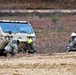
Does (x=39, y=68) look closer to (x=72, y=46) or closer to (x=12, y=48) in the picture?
(x=12, y=48)

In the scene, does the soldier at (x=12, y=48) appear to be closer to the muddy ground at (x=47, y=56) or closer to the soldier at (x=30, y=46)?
the muddy ground at (x=47, y=56)

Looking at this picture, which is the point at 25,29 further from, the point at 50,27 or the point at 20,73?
the point at 50,27

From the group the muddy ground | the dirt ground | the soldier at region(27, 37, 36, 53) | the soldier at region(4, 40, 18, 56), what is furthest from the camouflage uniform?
the dirt ground

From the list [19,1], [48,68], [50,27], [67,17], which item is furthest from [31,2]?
[48,68]

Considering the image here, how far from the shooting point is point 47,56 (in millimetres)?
17672

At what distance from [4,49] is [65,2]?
1592 inches

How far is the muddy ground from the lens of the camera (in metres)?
12.9

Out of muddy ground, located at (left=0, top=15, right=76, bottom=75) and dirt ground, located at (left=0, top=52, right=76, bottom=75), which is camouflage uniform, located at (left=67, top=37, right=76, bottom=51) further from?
dirt ground, located at (left=0, top=52, right=76, bottom=75)

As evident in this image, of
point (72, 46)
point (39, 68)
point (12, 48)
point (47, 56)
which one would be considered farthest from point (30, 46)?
point (39, 68)

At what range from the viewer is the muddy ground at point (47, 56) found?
12.9m

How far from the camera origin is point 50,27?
1388 inches

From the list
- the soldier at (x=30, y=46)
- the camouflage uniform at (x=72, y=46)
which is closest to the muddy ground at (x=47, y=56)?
the camouflage uniform at (x=72, y=46)

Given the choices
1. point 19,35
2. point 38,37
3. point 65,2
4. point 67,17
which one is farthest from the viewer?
point 65,2

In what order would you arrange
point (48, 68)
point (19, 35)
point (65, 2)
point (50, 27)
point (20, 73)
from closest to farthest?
point (20, 73) → point (48, 68) → point (19, 35) → point (50, 27) → point (65, 2)
